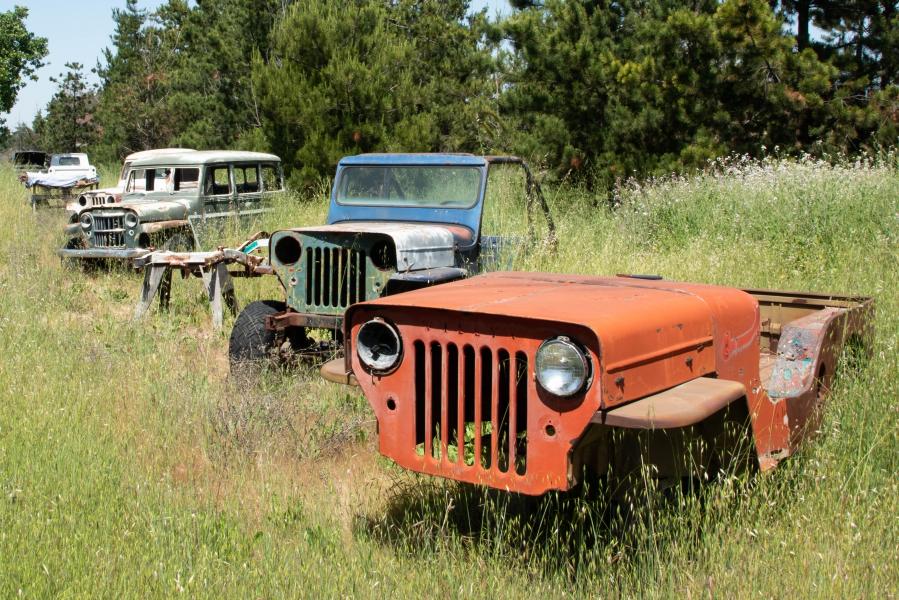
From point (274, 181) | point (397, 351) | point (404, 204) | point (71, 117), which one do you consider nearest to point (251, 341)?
point (404, 204)

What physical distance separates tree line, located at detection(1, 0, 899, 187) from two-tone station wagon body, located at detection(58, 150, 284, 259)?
3.39m

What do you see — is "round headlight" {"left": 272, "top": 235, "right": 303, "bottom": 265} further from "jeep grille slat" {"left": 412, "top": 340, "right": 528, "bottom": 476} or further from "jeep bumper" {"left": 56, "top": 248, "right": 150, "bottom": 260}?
"jeep bumper" {"left": 56, "top": 248, "right": 150, "bottom": 260}

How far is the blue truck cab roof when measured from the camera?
6.36 m

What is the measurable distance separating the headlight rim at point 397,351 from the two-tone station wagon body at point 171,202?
785 cm

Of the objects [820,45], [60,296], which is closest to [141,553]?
[60,296]

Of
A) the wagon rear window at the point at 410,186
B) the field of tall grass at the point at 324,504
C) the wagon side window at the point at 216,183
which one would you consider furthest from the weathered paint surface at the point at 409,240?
the wagon side window at the point at 216,183

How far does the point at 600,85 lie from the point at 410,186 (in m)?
6.74

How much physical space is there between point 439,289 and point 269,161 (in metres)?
9.61

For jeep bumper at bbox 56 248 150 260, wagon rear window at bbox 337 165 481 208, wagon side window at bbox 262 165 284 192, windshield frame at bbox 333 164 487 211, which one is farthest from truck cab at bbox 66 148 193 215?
wagon rear window at bbox 337 165 481 208

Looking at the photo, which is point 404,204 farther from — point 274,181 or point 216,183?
point 274,181

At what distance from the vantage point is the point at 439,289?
3594 mm

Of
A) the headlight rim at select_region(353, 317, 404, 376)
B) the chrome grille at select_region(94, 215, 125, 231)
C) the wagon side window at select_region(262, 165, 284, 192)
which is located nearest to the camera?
the headlight rim at select_region(353, 317, 404, 376)

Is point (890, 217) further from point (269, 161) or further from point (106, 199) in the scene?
point (106, 199)

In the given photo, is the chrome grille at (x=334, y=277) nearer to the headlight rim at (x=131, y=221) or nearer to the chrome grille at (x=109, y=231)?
the headlight rim at (x=131, y=221)
